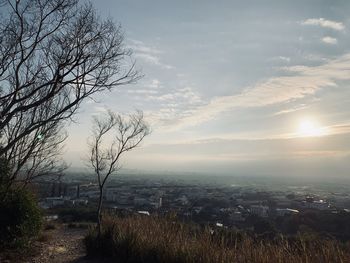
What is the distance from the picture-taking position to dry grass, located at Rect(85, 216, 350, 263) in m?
5.55

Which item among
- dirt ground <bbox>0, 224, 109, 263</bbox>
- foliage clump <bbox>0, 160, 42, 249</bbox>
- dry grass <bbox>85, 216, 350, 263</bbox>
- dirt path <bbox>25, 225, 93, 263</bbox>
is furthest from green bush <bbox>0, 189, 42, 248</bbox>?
dry grass <bbox>85, 216, 350, 263</bbox>

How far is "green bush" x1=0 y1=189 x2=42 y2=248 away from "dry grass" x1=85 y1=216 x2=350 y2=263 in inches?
63.1

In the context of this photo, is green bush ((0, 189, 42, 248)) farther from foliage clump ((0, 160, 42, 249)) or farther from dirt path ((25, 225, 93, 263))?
dirt path ((25, 225, 93, 263))

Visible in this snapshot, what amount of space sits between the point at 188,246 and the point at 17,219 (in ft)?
17.7

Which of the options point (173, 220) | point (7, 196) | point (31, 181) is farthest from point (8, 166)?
point (173, 220)

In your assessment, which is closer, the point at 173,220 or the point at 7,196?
the point at 173,220

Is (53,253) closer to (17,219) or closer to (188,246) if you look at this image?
(17,219)

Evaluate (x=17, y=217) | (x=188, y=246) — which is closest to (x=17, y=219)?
(x=17, y=217)

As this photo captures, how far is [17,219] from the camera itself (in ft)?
33.7

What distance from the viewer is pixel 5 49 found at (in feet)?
30.9

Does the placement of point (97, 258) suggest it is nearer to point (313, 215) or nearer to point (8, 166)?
point (8, 166)

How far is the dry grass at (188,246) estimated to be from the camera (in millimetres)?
5551

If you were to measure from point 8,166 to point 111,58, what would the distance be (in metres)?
4.73

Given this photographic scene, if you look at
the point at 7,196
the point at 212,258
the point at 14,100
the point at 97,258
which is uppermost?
the point at 14,100
